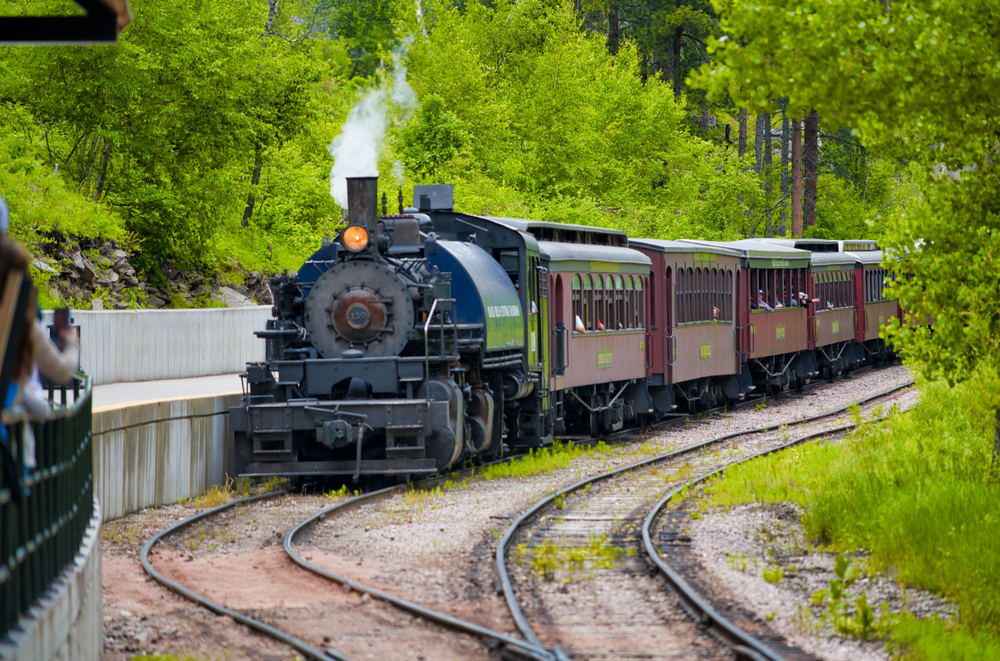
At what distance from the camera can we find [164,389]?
21641mm

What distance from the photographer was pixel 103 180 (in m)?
28.2

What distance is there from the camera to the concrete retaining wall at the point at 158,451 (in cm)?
1329

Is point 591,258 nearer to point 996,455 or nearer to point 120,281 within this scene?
point 996,455

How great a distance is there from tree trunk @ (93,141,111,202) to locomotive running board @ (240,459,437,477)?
48.3 feet

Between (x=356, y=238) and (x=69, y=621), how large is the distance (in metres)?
9.16

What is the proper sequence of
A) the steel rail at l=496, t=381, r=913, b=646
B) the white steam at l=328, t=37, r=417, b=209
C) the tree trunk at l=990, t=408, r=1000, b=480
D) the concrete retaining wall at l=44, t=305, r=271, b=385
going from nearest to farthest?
the steel rail at l=496, t=381, r=913, b=646
the tree trunk at l=990, t=408, r=1000, b=480
the white steam at l=328, t=37, r=417, b=209
the concrete retaining wall at l=44, t=305, r=271, b=385

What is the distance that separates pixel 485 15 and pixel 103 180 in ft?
92.9

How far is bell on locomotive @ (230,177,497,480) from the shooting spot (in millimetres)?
14859

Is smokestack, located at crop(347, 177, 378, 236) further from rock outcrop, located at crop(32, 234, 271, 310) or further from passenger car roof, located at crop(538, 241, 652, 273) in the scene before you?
rock outcrop, located at crop(32, 234, 271, 310)

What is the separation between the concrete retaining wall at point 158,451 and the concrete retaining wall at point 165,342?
5079mm

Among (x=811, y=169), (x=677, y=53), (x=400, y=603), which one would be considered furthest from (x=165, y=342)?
(x=677, y=53)

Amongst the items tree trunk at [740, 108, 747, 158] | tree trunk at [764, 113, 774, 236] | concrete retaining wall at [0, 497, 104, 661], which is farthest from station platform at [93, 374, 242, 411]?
tree trunk at [740, 108, 747, 158]

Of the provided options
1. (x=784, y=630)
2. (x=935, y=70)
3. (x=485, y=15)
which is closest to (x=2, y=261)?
(x=784, y=630)

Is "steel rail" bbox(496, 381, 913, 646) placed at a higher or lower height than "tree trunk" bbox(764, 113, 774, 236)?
lower
